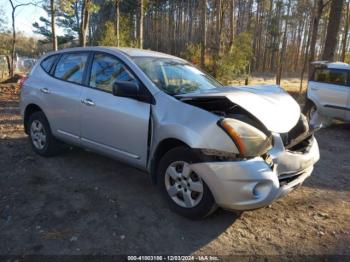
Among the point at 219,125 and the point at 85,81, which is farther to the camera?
the point at 85,81

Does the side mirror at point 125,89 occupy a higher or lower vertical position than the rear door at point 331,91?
higher

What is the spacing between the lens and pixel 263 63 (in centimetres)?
4756

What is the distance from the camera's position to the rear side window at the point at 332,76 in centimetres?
840

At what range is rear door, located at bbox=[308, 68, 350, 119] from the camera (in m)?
8.29

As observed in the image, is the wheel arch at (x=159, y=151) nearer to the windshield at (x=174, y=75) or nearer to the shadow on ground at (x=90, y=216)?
the shadow on ground at (x=90, y=216)

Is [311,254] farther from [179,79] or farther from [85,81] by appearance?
[85,81]

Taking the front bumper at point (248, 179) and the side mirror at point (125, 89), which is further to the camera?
the side mirror at point (125, 89)

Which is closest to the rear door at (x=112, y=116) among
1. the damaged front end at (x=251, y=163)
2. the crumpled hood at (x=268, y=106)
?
the crumpled hood at (x=268, y=106)

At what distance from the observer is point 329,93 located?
8.56 m

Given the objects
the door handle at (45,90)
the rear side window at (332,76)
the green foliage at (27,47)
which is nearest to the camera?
the door handle at (45,90)

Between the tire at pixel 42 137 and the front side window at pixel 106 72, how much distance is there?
131 cm

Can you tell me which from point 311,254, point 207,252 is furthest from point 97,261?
point 311,254

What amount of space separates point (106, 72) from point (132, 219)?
6.19ft

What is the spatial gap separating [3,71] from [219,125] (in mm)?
18442
